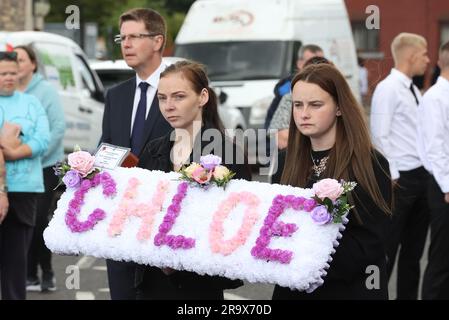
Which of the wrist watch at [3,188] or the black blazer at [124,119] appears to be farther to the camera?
the wrist watch at [3,188]

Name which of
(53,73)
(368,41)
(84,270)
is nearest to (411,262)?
(84,270)

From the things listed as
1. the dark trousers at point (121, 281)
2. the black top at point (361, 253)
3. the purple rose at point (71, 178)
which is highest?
the purple rose at point (71, 178)

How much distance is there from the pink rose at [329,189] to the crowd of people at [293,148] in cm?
24

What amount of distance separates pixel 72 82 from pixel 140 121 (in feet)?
31.1

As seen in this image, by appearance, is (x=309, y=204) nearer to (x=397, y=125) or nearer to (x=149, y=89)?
(x=149, y=89)

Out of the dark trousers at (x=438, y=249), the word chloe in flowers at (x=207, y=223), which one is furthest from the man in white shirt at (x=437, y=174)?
the word chloe in flowers at (x=207, y=223)

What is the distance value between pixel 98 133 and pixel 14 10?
554 inches

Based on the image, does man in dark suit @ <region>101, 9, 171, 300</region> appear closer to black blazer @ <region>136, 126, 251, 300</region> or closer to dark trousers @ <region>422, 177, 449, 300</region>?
black blazer @ <region>136, 126, 251, 300</region>

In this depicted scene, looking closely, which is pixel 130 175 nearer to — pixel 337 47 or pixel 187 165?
pixel 187 165

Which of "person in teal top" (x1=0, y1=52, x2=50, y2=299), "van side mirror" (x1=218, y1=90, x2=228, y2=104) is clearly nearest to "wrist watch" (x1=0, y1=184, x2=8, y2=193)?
"person in teal top" (x1=0, y1=52, x2=50, y2=299)

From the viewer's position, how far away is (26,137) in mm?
7324

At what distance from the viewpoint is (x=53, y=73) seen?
14523mm

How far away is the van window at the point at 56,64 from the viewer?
14.3m

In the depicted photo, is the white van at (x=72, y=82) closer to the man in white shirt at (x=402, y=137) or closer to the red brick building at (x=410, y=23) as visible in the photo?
the man in white shirt at (x=402, y=137)
